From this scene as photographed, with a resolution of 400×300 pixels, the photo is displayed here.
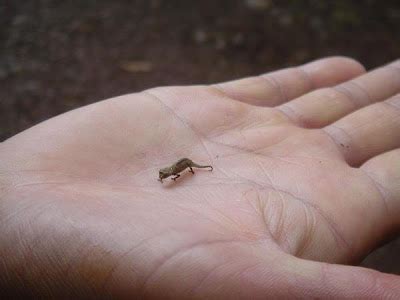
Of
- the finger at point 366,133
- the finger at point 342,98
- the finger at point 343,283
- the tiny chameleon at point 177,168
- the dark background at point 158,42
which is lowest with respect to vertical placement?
the finger at point 343,283


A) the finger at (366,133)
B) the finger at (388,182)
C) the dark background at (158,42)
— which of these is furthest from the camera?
the dark background at (158,42)

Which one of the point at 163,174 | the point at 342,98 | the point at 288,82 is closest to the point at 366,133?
the point at 342,98

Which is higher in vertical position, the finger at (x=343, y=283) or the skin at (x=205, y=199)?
the skin at (x=205, y=199)

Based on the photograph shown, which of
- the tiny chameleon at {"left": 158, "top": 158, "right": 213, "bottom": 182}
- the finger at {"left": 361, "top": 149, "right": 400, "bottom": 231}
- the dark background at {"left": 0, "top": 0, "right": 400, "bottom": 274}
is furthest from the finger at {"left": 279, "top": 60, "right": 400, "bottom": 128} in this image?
the dark background at {"left": 0, "top": 0, "right": 400, "bottom": 274}

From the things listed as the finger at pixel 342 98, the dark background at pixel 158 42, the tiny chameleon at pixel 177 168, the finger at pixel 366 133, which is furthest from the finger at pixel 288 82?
the dark background at pixel 158 42

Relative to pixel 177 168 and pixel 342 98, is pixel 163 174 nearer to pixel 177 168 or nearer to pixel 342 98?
pixel 177 168

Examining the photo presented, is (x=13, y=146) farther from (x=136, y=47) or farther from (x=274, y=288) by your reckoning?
(x=136, y=47)

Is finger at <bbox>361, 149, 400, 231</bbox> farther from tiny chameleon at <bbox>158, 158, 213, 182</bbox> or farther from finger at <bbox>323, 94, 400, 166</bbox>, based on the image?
tiny chameleon at <bbox>158, 158, 213, 182</bbox>

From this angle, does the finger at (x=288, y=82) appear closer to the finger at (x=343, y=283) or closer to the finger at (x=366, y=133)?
the finger at (x=366, y=133)
